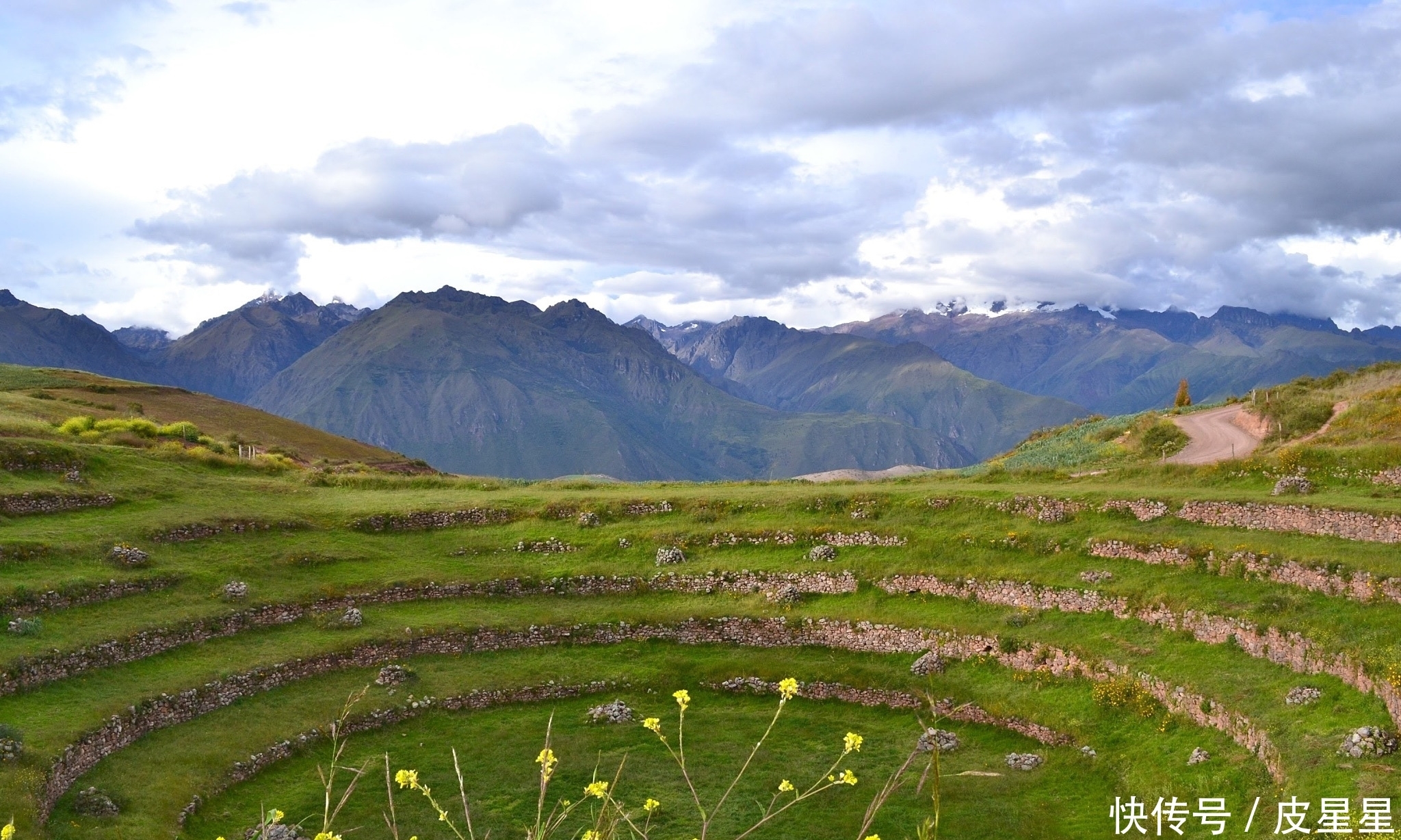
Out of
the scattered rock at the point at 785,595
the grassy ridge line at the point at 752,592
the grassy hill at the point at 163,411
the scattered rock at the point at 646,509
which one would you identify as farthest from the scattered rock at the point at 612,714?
the grassy hill at the point at 163,411

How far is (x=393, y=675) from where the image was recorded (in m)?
36.0

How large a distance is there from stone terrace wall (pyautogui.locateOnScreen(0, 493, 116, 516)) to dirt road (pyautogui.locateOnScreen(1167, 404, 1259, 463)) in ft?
203

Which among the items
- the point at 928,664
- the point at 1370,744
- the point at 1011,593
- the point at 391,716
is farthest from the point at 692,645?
the point at 1370,744

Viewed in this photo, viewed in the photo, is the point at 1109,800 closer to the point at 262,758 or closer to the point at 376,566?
the point at 262,758

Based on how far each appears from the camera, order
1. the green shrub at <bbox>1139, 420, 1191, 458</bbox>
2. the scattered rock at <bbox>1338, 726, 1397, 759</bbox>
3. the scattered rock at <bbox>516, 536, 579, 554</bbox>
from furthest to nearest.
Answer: the green shrub at <bbox>1139, 420, 1191, 458</bbox> → the scattered rock at <bbox>516, 536, 579, 554</bbox> → the scattered rock at <bbox>1338, 726, 1397, 759</bbox>

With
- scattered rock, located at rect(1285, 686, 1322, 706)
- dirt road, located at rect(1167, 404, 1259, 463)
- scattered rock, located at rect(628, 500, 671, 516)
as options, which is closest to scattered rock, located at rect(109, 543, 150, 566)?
scattered rock, located at rect(628, 500, 671, 516)

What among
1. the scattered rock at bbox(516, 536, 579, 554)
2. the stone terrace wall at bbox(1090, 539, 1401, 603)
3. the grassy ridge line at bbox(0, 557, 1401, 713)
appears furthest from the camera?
the scattered rock at bbox(516, 536, 579, 554)

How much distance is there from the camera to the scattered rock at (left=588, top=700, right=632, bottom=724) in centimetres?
3438

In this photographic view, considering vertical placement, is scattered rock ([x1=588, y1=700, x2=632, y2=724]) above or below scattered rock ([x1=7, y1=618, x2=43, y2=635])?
below

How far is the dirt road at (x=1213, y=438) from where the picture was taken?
188 feet

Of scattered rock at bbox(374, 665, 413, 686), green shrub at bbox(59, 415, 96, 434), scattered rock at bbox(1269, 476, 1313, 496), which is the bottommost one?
scattered rock at bbox(374, 665, 413, 686)

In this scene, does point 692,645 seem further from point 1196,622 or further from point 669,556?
point 1196,622

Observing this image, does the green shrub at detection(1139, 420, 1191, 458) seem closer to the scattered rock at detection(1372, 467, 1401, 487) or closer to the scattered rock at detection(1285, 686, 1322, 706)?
the scattered rock at detection(1372, 467, 1401, 487)

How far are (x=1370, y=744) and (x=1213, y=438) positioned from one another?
4500 centimetres
